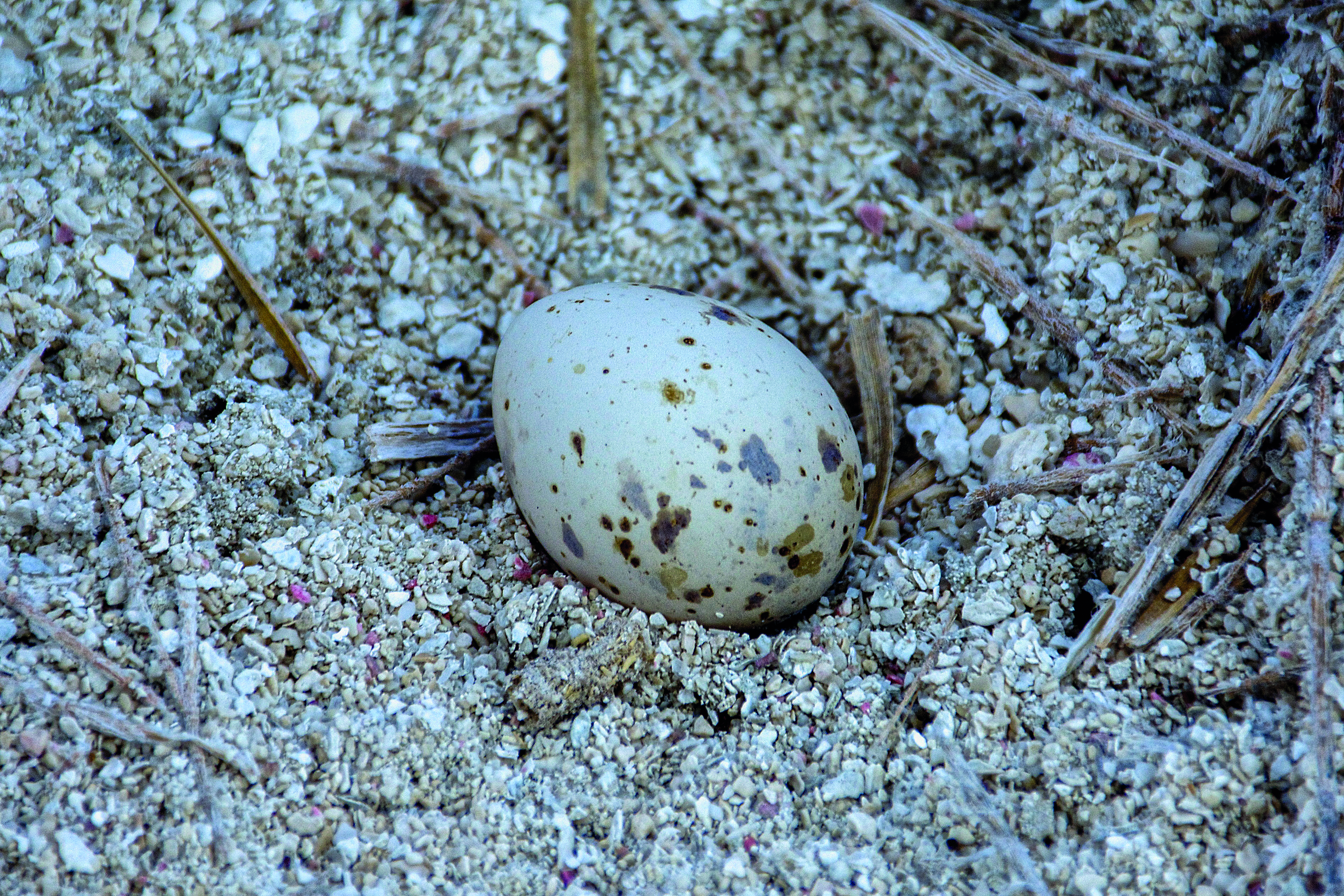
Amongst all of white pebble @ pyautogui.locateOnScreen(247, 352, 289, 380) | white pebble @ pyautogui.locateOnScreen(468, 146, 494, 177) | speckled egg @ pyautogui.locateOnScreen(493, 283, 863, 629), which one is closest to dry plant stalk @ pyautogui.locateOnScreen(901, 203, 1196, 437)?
speckled egg @ pyautogui.locateOnScreen(493, 283, 863, 629)

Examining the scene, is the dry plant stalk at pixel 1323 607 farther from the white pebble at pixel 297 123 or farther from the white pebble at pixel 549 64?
the white pebble at pixel 297 123

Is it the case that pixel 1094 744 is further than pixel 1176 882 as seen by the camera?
Yes

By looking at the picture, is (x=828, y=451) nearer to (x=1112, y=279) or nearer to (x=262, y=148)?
(x=1112, y=279)

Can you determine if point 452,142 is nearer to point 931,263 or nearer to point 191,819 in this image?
point 931,263

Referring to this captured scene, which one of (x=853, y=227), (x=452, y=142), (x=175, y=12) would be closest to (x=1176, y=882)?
(x=853, y=227)

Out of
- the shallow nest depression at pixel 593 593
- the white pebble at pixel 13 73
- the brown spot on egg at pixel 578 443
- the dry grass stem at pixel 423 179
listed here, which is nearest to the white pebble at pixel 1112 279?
the shallow nest depression at pixel 593 593
